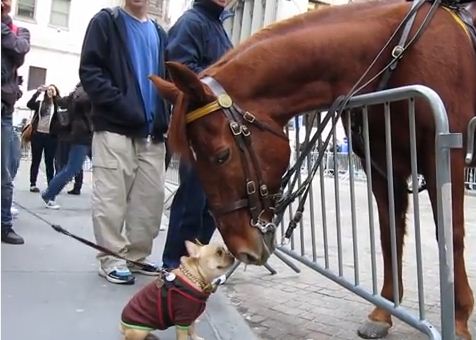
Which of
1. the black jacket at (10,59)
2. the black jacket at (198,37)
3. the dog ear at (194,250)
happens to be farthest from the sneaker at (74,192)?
the dog ear at (194,250)

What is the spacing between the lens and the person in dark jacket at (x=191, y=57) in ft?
12.6

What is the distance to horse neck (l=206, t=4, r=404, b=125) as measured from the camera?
2.58 meters

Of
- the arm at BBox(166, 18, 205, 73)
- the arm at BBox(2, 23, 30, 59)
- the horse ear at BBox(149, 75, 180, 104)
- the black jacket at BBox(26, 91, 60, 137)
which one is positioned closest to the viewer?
A: the horse ear at BBox(149, 75, 180, 104)

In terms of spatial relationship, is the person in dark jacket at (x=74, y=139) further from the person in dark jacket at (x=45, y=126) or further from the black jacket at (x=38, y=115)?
the person in dark jacket at (x=45, y=126)

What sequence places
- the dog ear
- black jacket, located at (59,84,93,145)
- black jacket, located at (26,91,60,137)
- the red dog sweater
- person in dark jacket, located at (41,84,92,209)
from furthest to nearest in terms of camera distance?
black jacket, located at (26,91,60,137) → person in dark jacket, located at (41,84,92,209) → black jacket, located at (59,84,93,145) → the dog ear → the red dog sweater

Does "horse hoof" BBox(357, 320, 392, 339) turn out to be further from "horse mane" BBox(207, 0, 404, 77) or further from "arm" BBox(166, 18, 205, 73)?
"arm" BBox(166, 18, 205, 73)

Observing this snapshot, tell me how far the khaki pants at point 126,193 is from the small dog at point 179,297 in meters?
1.34

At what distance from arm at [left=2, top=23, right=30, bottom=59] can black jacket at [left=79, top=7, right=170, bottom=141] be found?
3.68 feet

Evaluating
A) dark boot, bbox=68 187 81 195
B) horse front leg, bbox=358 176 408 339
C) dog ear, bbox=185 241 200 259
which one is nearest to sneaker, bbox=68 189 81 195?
dark boot, bbox=68 187 81 195

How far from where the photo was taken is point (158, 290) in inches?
104

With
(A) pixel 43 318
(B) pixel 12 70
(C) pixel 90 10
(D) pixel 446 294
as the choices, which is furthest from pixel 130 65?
(C) pixel 90 10

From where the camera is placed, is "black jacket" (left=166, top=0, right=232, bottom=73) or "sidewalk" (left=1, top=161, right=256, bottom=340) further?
"black jacket" (left=166, top=0, right=232, bottom=73)

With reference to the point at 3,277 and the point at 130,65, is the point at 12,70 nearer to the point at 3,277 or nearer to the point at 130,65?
the point at 130,65

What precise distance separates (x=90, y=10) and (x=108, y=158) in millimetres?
34903
